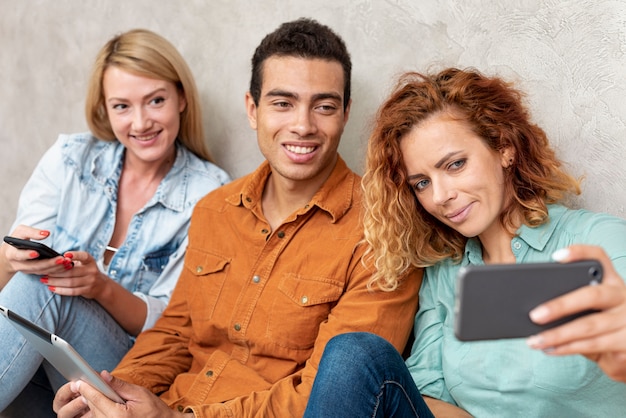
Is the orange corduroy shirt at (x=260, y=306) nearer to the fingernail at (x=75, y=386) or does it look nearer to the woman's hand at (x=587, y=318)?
the fingernail at (x=75, y=386)

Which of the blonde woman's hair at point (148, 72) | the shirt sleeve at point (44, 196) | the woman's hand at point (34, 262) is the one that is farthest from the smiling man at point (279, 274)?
the shirt sleeve at point (44, 196)

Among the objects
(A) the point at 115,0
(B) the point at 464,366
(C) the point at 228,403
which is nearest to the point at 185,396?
(C) the point at 228,403

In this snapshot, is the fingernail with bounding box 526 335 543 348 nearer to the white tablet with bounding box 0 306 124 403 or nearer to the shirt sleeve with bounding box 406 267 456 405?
the shirt sleeve with bounding box 406 267 456 405

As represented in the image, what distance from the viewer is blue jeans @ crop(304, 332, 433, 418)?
58.8 inches

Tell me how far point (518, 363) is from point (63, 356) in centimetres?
94

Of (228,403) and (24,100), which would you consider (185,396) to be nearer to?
(228,403)

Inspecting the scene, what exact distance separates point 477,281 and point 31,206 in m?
1.87

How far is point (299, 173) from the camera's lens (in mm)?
1982

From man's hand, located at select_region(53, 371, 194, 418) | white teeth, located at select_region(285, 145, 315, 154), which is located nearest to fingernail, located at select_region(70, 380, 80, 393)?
man's hand, located at select_region(53, 371, 194, 418)

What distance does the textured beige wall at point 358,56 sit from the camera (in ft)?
6.05

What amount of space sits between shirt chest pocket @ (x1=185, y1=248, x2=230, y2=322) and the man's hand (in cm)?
35

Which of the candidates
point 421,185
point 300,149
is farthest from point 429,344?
point 300,149

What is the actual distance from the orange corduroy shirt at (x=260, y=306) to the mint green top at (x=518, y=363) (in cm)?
7

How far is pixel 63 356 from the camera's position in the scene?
167 centimetres
